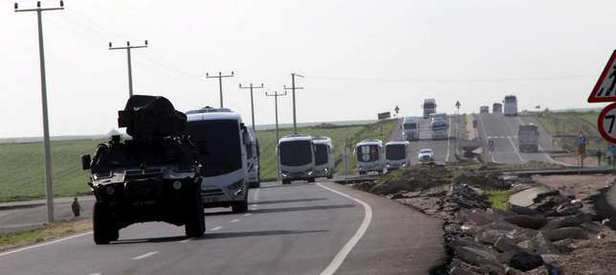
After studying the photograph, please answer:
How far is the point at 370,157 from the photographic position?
104 m

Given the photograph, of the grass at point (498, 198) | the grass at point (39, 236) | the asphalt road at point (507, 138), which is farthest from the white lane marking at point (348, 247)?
the asphalt road at point (507, 138)

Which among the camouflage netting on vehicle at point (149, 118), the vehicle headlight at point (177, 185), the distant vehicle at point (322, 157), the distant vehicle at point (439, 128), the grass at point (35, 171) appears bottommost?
the grass at point (35, 171)

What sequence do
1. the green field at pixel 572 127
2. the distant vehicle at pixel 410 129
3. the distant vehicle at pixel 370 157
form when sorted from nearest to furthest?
the distant vehicle at pixel 370 157
the green field at pixel 572 127
the distant vehicle at pixel 410 129

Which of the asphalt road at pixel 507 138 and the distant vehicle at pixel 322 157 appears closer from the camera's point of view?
the distant vehicle at pixel 322 157

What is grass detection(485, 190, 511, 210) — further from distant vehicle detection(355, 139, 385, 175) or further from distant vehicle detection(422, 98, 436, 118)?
distant vehicle detection(422, 98, 436, 118)

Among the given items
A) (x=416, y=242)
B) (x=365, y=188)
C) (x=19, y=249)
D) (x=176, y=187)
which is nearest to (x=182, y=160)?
(x=176, y=187)

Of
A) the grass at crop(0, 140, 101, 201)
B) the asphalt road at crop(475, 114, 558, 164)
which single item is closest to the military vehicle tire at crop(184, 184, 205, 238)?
the grass at crop(0, 140, 101, 201)

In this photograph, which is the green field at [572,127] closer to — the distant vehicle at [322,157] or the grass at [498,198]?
the distant vehicle at [322,157]

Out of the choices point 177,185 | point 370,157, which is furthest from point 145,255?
point 370,157

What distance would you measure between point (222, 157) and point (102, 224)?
1390cm

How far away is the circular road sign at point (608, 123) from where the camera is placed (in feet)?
53.5

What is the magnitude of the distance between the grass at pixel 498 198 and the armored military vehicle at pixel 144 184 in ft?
54.3

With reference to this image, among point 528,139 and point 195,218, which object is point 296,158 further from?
point 195,218

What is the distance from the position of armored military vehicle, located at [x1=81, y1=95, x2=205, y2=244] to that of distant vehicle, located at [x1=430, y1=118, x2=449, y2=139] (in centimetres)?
12221
